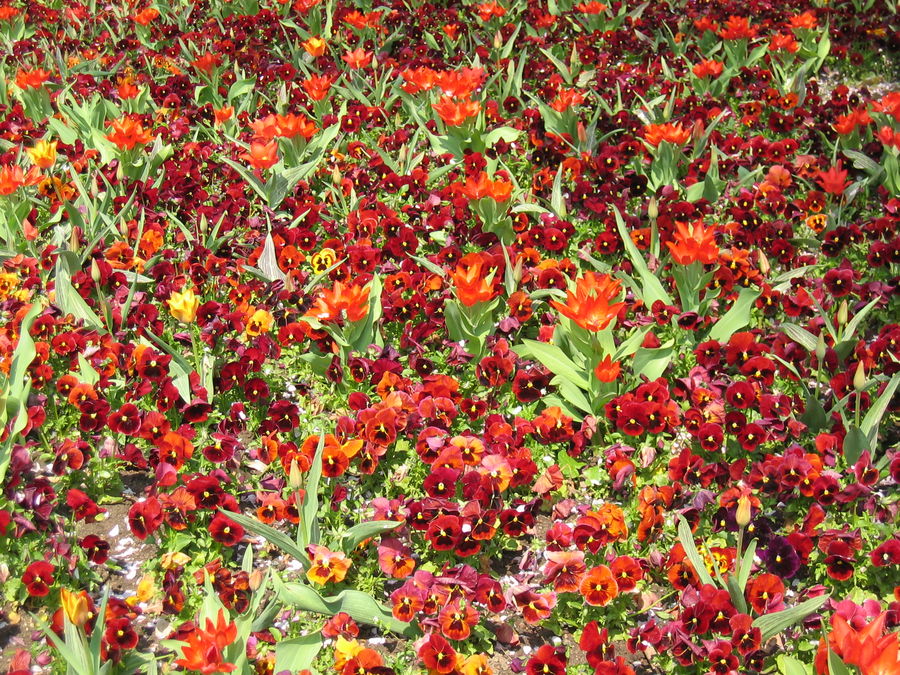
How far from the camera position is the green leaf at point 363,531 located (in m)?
2.55

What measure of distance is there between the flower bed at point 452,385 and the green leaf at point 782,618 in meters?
0.01

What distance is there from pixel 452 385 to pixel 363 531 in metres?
0.82

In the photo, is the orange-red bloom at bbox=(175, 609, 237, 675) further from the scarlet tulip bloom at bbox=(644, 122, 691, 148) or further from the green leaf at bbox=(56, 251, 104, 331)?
the scarlet tulip bloom at bbox=(644, 122, 691, 148)

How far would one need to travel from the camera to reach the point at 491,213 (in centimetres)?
405

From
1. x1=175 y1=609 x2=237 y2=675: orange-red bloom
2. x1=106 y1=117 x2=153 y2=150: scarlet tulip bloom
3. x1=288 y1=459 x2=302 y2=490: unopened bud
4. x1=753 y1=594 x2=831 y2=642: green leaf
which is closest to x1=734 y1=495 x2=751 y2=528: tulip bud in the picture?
x1=753 y1=594 x2=831 y2=642: green leaf

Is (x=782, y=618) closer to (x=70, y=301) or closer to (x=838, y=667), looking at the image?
(x=838, y=667)

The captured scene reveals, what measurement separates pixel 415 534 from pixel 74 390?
1433mm

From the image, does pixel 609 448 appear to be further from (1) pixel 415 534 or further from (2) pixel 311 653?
(2) pixel 311 653

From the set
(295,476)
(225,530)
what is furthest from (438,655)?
(225,530)

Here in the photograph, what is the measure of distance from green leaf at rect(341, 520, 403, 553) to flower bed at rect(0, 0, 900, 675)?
1 centimetres

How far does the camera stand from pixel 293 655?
2342 mm

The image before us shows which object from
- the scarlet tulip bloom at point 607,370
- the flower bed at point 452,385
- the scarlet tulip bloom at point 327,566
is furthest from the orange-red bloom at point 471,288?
the scarlet tulip bloom at point 327,566

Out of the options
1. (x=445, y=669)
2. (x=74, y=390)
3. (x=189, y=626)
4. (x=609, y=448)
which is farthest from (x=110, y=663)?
(x=609, y=448)

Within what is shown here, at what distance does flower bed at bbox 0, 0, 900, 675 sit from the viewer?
2504 mm
